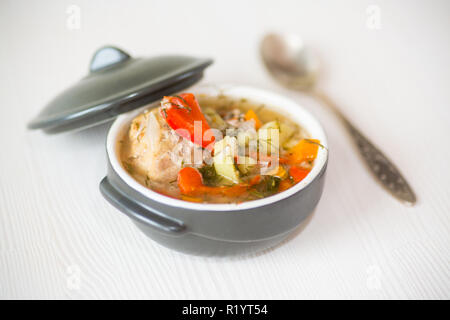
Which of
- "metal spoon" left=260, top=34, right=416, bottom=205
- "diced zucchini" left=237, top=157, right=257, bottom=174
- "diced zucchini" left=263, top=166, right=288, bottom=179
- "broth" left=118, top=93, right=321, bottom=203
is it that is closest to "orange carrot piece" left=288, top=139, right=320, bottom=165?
"broth" left=118, top=93, right=321, bottom=203

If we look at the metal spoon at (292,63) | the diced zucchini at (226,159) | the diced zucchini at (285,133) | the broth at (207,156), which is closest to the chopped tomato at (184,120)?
the broth at (207,156)

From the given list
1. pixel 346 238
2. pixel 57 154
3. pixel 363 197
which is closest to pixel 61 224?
pixel 57 154

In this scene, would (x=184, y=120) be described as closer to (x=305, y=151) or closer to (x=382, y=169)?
(x=305, y=151)

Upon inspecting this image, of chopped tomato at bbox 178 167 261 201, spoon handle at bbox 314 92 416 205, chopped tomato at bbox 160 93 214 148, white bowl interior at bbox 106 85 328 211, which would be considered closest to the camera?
white bowl interior at bbox 106 85 328 211

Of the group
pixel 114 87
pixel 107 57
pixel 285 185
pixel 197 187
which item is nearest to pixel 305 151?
pixel 285 185

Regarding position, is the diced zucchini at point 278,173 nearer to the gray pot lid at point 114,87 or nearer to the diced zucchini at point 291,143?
the diced zucchini at point 291,143

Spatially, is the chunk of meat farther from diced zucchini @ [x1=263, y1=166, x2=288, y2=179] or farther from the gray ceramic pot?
diced zucchini @ [x1=263, y1=166, x2=288, y2=179]
